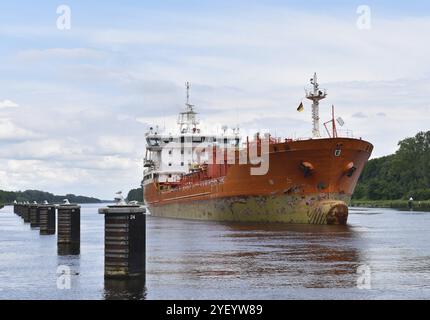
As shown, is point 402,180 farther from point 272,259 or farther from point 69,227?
point 272,259

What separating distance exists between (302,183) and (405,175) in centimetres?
10322

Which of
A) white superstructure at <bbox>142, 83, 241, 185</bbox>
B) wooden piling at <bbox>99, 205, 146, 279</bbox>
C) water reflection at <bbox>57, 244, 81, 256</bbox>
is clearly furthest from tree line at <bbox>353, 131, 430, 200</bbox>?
wooden piling at <bbox>99, 205, 146, 279</bbox>

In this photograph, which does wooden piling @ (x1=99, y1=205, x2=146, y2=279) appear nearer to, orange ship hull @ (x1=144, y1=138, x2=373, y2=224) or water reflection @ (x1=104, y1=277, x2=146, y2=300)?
water reflection @ (x1=104, y1=277, x2=146, y2=300)

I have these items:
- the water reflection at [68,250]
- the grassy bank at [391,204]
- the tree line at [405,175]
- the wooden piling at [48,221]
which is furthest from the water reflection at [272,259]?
the tree line at [405,175]

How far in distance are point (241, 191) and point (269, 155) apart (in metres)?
5.63

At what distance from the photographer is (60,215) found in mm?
38156

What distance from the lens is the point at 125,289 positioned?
785 inches

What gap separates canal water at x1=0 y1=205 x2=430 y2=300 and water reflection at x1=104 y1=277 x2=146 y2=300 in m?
0.03

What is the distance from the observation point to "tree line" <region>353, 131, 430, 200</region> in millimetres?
146750

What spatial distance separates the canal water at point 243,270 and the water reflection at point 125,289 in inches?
1.2

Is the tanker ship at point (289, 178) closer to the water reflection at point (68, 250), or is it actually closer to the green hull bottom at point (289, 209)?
the green hull bottom at point (289, 209)
